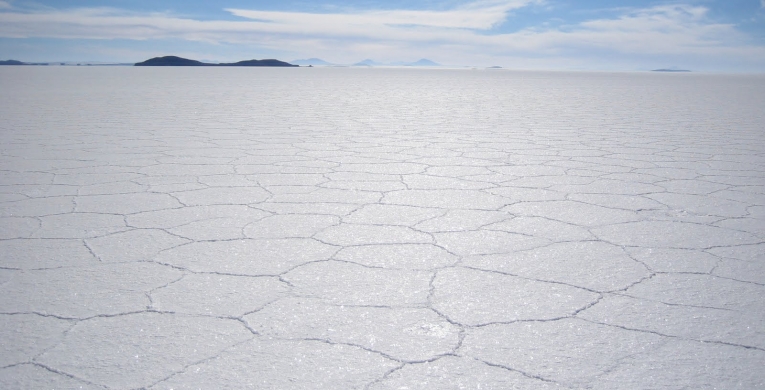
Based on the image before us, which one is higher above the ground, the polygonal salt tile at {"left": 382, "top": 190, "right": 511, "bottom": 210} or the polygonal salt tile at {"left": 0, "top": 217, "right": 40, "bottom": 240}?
the polygonal salt tile at {"left": 382, "top": 190, "right": 511, "bottom": 210}

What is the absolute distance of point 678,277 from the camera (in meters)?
1.70

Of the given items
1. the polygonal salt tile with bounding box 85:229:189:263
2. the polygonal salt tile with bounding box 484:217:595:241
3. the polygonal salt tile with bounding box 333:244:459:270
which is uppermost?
the polygonal salt tile with bounding box 484:217:595:241

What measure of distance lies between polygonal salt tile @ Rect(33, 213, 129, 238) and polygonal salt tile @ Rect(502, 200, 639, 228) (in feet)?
5.42

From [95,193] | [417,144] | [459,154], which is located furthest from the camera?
[417,144]

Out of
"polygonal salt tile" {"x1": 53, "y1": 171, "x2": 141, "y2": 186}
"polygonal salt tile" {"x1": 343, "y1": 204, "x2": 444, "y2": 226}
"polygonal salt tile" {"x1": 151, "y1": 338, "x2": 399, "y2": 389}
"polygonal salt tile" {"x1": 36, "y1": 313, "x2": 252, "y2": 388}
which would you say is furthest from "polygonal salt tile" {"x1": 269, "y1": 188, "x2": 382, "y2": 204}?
"polygonal salt tile" {"x1": 151, "y1": 338, "x2": 399, "y2": 389}

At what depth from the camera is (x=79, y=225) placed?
221 cm

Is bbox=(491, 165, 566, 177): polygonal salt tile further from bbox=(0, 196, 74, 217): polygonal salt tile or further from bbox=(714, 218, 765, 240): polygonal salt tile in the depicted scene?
bbox=(0, 196, 74, 217): polygonal salt tile

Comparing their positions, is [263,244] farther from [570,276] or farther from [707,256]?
[707,256]

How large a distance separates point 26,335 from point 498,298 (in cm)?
120

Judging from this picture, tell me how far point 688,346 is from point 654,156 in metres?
3.06

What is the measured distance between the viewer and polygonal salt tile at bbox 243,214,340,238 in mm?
2104

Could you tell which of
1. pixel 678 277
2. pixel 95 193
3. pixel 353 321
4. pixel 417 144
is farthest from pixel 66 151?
pixel 678 277

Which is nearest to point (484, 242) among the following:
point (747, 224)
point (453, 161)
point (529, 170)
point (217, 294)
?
point (217, 294)

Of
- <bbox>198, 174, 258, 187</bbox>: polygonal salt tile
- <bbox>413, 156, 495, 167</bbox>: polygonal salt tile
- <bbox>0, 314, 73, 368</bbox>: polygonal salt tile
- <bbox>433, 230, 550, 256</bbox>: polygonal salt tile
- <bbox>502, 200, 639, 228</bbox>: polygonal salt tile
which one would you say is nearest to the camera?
<bbox>0, 314, 73, 368</bbox>: polygonal salt tile
